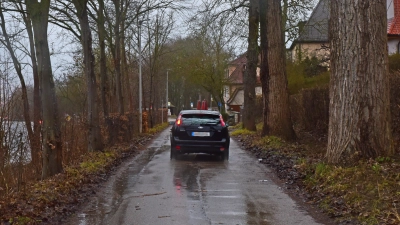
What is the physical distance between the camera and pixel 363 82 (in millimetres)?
10914

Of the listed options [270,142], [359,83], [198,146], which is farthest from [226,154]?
[359,83]

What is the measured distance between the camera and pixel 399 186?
28.3ft

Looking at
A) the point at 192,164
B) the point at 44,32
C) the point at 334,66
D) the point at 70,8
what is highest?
the point at 70,8

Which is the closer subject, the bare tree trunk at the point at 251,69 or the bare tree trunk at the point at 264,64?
the bare tree trunk at the point at 264,64

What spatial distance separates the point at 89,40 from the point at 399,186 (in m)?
10.9

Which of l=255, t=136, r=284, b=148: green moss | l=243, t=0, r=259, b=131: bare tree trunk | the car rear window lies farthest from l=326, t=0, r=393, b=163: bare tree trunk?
l=243, t=0, r=259, b=131: bare tree trunk

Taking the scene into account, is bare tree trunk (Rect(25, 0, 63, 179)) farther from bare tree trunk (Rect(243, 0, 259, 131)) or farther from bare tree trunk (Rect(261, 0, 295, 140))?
bare tree trunk (Rect(243, 0, 259, 131))

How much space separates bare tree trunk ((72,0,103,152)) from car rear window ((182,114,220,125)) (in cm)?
287

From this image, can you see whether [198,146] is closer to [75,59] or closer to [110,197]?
[110,197]

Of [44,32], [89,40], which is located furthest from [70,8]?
[44,32]

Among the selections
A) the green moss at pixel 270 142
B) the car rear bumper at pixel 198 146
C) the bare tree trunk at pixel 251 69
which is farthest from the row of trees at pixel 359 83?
the bare tree trunk at pixel 251 69

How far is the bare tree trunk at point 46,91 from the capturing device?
11.3 metres

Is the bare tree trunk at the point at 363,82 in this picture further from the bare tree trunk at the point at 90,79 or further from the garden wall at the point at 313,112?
the garden wall at the point at 313,112

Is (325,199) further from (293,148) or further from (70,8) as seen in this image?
(70,8)
